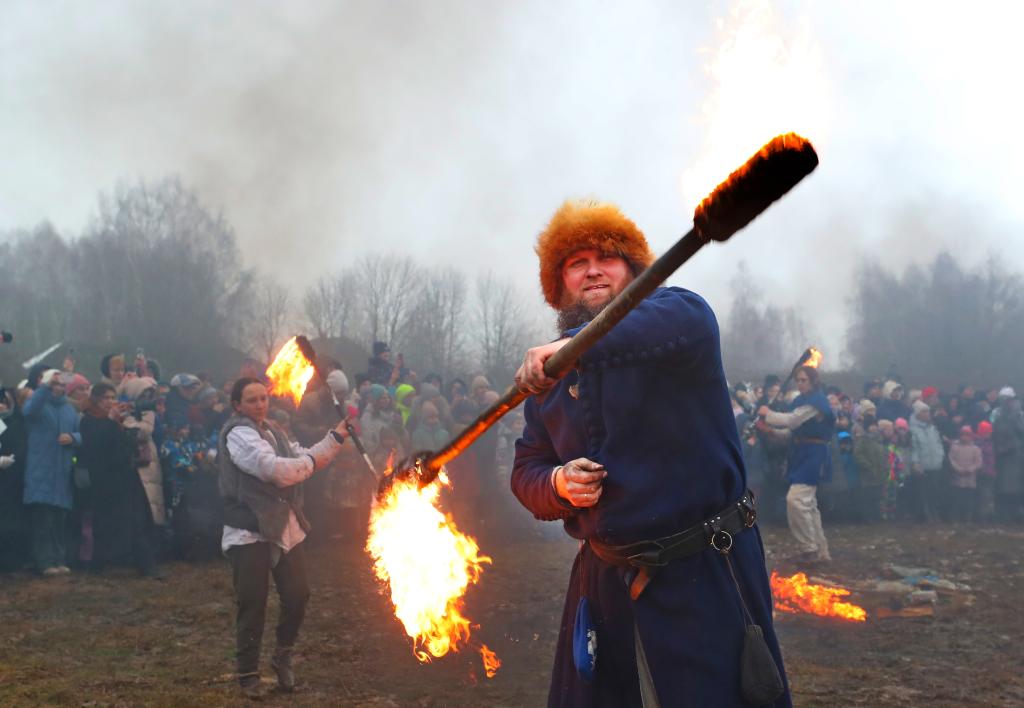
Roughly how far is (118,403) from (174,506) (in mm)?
1317

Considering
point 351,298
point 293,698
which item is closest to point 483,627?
point 293,698

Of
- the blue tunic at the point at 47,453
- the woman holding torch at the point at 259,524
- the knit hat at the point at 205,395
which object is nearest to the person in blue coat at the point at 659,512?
the woman holding torch at the point at 259,524

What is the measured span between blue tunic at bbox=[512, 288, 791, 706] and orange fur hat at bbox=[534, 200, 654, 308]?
59 centimetres

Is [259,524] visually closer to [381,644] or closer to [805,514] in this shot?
[381,644]

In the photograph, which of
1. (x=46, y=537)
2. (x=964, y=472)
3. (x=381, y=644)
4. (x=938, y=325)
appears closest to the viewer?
(x=381, y=644)

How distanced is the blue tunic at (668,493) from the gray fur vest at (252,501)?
3392 mm

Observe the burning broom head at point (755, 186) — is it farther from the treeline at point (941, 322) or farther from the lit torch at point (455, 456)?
the treeline at point (941, 322)

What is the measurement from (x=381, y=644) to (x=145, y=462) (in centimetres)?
378

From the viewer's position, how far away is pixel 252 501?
5.73 metres

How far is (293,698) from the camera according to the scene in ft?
18.9

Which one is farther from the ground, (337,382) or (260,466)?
(337,382)

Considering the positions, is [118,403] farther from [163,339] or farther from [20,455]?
[163,339]

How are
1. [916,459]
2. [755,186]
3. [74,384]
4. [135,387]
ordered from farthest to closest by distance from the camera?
[916,459] < [135,387] < [74,384] < [755,186]

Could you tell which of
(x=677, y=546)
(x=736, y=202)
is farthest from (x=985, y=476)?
(x=736, y=202)
